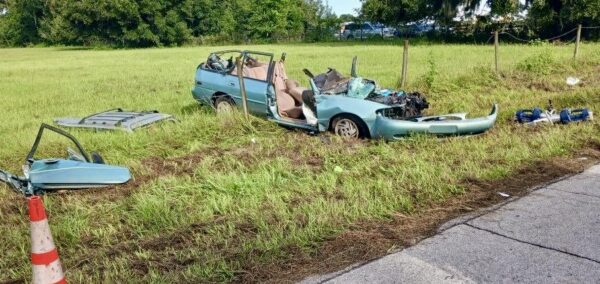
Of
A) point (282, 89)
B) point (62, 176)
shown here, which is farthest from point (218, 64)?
point (62, 176)

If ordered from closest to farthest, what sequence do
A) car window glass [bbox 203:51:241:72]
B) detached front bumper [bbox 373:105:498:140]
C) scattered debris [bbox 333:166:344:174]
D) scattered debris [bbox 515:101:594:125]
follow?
scattered debris [bbox 333:166:344:174], detached front bumper [bbox 373:105:498:140], scattered debris [bbox 515:101:594:125], car window glass [bbox 203:51:241:72]

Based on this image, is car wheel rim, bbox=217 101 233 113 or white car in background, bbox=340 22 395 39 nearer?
car wheel rim, bbox=217 101 233 113

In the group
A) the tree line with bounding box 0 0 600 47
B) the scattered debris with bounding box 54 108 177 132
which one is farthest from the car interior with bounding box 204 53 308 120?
the tree line with bounding box 0 0 600 47

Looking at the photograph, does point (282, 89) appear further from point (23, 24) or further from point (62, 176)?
point (23, 24)

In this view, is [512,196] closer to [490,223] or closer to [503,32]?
[490,223]

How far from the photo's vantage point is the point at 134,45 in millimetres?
60312

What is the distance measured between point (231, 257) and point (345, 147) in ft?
12.0

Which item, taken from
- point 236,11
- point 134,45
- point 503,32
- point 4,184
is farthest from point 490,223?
point 236,11

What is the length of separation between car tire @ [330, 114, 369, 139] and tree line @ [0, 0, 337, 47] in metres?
51.5

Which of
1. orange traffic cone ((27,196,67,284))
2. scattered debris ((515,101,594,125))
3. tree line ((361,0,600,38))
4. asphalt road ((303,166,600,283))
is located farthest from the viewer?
tree line ((361,0,600,38))

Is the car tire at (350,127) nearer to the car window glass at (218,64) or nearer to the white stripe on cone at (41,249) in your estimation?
the car window glass at (218,64)

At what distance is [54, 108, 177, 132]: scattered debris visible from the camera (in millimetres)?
8500

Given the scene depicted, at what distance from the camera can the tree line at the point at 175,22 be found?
58938 millimetres

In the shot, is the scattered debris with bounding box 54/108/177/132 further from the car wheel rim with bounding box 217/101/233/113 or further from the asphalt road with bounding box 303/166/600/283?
the asphalt road with bounding box 303/166/600/283
